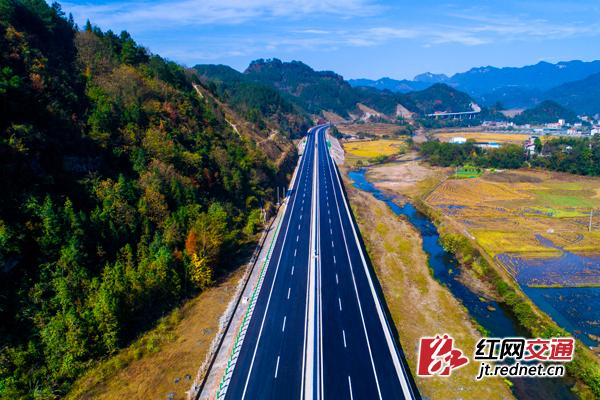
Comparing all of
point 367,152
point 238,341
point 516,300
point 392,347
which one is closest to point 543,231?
point 516,300

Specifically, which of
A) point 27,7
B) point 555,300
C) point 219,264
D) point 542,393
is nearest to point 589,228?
point 555,300

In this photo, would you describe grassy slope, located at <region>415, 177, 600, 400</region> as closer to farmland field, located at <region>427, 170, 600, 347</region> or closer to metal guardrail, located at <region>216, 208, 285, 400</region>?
farmland field, located at <region>427, 170, 600, 347</region>

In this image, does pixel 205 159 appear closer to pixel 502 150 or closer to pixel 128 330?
pixel 128 330

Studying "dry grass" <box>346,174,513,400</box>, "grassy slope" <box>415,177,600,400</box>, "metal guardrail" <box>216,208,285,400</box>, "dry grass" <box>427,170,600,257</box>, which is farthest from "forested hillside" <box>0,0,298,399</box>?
"dry grass" <box>427,170,600,257</box>

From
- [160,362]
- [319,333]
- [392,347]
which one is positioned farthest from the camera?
[319,333]

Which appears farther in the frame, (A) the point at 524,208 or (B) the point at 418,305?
(A) the point at 524,208

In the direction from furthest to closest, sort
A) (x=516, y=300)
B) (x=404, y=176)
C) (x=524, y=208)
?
1. (x=404, y=176)
2. (x=524, y=208)
3. (x=516, y=300)

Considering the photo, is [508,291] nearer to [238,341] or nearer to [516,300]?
[516,300]
